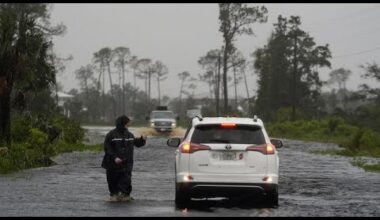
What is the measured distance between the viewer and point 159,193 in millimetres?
16875

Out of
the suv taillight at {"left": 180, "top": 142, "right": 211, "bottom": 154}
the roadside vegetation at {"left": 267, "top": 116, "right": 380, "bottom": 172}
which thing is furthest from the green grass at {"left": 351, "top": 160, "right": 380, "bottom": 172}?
the suv taillight at {"left": 180, "top": 142, "right": 211, "bottom": 154}

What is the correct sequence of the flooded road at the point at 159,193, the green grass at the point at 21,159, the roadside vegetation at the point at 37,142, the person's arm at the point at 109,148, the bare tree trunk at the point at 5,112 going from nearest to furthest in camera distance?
1. the flooded road at the point at 159,193
2. the person's arm at the point at 109,148
3. the green grass at the point at 21,159
4. the roadside vegetation at the point at 37,142
5. the bare tree trunk at the point at 5,112

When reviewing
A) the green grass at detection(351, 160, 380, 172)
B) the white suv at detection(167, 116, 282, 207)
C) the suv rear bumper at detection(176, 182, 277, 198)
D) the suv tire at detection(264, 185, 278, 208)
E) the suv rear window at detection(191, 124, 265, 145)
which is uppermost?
the suv rear window at detection(191, 124, 265, 145)

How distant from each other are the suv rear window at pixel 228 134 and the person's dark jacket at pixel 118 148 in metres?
1.72

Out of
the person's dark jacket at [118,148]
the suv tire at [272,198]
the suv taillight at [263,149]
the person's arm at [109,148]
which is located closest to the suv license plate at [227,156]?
the suv taillight at [263,149]

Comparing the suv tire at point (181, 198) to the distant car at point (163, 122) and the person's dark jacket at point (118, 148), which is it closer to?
the person's dark jacket at point (118, 148)

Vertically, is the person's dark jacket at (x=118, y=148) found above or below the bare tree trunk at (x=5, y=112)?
below

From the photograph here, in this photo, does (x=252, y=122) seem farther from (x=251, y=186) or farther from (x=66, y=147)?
(x=66, y=147)

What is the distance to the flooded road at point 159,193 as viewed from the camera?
523 inches

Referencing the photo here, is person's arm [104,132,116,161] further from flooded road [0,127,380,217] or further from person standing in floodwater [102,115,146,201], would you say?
flooded road [0,127,380,217]

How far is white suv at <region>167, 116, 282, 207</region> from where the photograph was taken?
13.4 metres

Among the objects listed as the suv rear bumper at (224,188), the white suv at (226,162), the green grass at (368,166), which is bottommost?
the green grass at (368,166)

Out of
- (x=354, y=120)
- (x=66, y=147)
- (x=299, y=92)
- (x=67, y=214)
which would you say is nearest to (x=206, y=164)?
(x=67, y=214)

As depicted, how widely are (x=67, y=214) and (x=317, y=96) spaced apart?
89.3 meters
